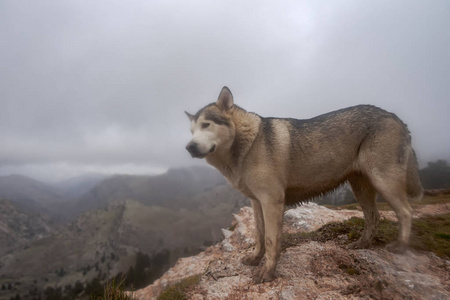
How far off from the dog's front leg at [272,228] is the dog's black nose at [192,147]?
2.06 m

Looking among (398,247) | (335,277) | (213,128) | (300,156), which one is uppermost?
(213,128)

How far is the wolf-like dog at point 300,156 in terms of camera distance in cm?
602

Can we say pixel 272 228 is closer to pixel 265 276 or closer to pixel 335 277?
pixel 265 276

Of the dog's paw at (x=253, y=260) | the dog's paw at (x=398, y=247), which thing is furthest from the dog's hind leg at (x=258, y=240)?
the dog's paw at (x=398, y=247)

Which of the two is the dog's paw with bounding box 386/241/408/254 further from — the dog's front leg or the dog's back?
the dog's front leg

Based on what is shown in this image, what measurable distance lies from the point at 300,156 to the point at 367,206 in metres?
2.97

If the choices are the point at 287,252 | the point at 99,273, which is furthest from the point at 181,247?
the point at 287,252

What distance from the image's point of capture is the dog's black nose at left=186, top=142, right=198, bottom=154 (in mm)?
5738

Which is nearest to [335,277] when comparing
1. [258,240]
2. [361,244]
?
[361,244]

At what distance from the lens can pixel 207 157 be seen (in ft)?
21.5

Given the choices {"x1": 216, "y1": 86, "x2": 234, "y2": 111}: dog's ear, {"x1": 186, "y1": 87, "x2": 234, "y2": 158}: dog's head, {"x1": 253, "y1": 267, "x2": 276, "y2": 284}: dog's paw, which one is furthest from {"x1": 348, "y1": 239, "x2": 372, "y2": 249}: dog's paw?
{"x1": 216, "y1": 86, "x2": 234, "y2": 111}: dog's ear

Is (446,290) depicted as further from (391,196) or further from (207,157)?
(207,157)

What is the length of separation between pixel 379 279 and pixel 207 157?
5.04m

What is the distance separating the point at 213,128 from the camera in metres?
6.16
